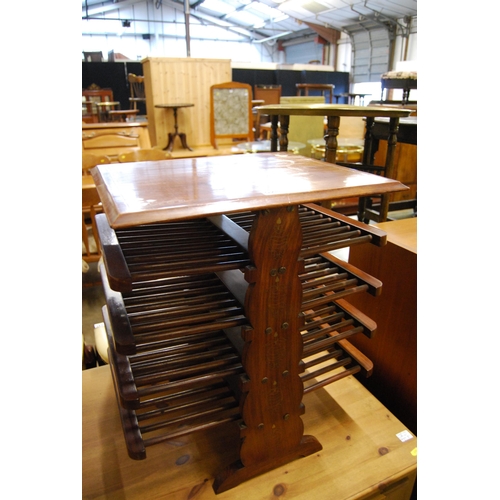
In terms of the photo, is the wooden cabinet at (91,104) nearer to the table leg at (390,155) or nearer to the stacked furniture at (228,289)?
the table leg at (390,155)

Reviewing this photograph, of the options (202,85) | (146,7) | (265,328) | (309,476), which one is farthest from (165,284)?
(146,7)

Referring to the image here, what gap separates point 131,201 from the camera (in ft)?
2.46

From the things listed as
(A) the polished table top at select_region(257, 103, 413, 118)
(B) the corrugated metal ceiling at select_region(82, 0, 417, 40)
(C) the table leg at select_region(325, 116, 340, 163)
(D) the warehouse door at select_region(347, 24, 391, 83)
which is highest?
(B) the corrugated metal ceiling at select_region(82, 0, 417, 40)

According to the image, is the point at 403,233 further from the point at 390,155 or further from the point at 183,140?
the point at 183,140

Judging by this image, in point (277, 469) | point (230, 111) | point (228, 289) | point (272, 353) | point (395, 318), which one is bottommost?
point (277, 469)

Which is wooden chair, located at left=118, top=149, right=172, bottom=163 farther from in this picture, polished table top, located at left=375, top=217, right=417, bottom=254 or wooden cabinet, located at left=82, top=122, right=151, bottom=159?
polished table top, located at left=375, top=217, right=417, bottom=254

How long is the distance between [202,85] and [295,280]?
5.21 meters

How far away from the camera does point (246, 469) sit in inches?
41.6

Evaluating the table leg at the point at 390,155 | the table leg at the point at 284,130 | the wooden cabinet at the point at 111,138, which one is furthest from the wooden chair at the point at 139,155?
the table leg at the point at 390,155

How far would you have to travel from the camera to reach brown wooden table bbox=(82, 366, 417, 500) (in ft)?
3.47

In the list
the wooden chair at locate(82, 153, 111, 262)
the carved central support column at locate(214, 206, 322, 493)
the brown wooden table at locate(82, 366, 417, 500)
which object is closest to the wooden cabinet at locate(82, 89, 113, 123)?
the wooden chair at locate(82, 153, 111, 262)

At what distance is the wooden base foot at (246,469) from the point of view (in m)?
1.04

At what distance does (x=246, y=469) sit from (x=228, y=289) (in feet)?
1.52

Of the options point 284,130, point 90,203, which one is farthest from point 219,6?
point 284,130
